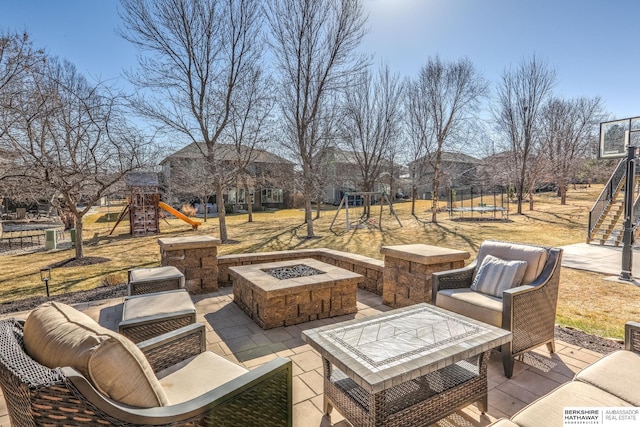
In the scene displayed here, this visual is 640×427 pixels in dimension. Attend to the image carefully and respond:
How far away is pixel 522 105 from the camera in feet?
67.6

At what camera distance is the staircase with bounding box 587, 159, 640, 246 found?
11008 mm

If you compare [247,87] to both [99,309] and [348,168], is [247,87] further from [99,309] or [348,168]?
[348,168]

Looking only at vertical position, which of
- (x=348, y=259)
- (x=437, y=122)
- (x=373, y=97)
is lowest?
(x=348, y=259)

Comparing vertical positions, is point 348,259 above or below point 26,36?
below

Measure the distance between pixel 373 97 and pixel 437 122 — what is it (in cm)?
365

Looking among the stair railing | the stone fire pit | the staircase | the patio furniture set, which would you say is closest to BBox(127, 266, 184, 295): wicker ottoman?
the patio furniture set

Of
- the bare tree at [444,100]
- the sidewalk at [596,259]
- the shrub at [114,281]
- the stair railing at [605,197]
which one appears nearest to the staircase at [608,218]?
the stair railing at [605,197]

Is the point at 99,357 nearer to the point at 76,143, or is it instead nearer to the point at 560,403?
the point at 560,403

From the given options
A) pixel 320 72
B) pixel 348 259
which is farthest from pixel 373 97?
pixel 348 259

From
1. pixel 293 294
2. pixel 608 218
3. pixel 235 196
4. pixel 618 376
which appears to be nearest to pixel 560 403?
pixel 618 376

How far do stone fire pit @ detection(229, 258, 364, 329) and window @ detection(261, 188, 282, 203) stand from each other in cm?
2757

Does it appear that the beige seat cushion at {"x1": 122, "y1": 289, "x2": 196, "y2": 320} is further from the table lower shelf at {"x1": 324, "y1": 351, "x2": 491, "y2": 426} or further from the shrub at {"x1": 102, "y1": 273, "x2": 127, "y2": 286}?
the shrub at {"x1": 102, "y1": 273, "x2": 127, "y2": 286}

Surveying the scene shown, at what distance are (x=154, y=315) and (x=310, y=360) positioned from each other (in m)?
1.48

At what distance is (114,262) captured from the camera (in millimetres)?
9227
